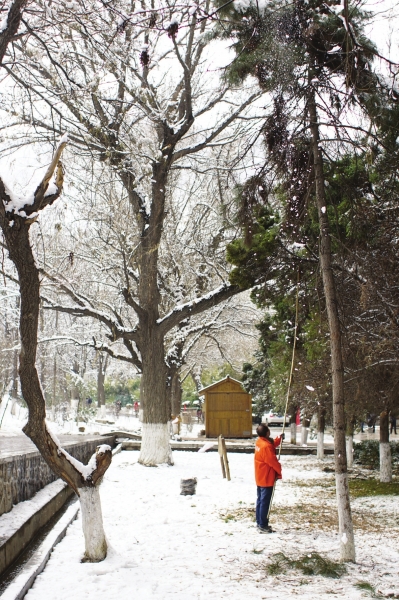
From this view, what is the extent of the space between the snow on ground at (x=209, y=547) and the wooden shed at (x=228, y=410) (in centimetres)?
1541

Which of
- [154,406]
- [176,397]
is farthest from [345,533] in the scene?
[176,397]

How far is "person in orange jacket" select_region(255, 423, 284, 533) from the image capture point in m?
8.45

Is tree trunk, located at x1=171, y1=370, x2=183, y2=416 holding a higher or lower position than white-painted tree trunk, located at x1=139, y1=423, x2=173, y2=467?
higher

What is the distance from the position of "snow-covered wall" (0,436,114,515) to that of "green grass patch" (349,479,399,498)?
20.8ft

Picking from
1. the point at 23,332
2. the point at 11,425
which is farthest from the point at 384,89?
the point at 11,425

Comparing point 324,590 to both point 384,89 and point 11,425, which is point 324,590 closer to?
point 384,89

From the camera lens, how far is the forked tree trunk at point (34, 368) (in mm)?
5859

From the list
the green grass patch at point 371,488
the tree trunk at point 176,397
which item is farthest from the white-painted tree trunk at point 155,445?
the tree trunk at point 176,397

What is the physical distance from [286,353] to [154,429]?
4.60 m

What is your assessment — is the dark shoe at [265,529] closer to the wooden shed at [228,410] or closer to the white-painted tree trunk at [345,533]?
the white-painted tree trunk at [345,533]

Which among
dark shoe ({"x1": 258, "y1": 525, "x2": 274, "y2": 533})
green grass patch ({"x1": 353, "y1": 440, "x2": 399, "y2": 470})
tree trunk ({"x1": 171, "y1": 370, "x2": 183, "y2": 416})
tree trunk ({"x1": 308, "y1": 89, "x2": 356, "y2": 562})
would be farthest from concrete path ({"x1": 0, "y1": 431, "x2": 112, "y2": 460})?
tree trunk ({"x1": 171, "y1": 370, "x2": 183, "y2": 416})

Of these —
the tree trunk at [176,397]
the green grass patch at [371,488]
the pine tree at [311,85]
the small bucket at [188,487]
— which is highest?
the pine tree at [311,85]

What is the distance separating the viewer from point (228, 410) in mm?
29141

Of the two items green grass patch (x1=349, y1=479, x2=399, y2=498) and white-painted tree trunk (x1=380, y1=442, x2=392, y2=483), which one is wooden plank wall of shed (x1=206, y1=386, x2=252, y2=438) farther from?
white-painted tree trunk (x1=380, y1=442, x2=392, y2=483)
